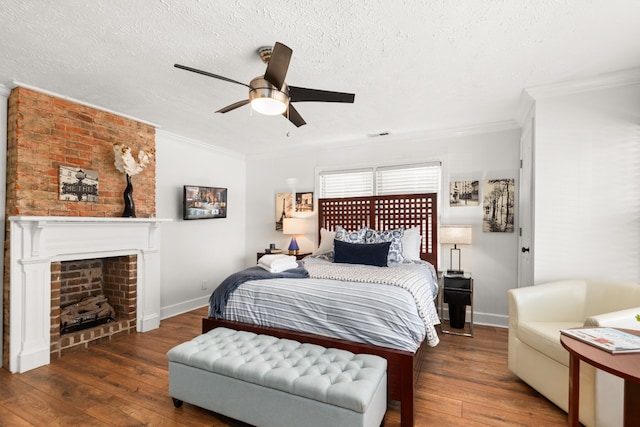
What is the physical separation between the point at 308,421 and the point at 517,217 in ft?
11.0

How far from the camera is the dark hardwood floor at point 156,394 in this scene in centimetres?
205

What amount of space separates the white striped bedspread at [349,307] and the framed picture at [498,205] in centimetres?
165

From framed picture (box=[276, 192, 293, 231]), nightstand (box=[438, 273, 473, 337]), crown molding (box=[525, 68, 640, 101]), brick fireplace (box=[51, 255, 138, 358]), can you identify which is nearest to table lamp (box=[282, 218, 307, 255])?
framed picture (box=[276, 192, 293, 231])

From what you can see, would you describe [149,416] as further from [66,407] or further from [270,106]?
[270,106]

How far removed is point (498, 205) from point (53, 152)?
4.91m

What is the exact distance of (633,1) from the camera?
1774 millimetres

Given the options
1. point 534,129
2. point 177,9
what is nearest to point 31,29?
point 177,9

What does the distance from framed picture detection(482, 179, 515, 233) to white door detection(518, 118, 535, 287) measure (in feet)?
0.39

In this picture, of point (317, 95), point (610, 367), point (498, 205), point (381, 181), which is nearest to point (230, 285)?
point (317, 95)

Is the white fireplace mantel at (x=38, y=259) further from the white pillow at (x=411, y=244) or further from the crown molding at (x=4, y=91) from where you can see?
the white pillow at (x=411, y=244)

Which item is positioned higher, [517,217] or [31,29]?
[31,29]

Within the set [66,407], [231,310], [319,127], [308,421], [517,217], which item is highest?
[319,127]

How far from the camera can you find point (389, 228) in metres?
4.43

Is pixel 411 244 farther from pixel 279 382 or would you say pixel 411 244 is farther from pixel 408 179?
pixel 279 382
